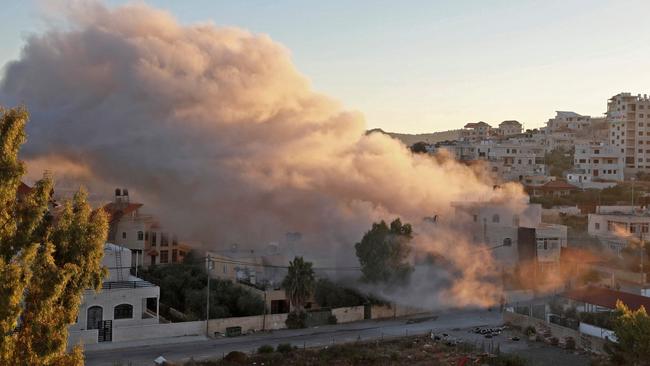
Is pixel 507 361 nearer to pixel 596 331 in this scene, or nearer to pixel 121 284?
pixel 596 331

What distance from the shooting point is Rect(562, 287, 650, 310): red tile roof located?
25158mm

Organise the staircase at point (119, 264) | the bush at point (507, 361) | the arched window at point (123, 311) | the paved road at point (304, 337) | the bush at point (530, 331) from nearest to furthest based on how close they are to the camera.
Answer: the bush at point (507, 361) → the paved road at point (304, 337) → the arched window at point (123, 311) → the bush at point (530, 331) → the staircase at point (119, 264)

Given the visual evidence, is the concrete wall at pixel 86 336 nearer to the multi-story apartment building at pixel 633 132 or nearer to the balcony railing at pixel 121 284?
the balcony railing at pixel 121 284

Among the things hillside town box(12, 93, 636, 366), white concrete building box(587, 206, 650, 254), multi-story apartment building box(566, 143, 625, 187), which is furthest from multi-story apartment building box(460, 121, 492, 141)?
white concrete building box(587, 206, 650, 254)

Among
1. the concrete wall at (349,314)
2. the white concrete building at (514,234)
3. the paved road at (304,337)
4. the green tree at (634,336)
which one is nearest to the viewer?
the green tree at (634,336)

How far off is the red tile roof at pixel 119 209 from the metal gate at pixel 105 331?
15.0 metres

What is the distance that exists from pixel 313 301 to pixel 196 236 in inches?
538

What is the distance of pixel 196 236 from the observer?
4216cm

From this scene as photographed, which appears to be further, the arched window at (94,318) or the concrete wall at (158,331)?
the concrete wall at (158,331)

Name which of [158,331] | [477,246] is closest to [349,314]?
[158,331]

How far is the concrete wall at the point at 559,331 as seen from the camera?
23703 mm

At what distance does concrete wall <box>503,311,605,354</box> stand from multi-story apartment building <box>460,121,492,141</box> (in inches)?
3213

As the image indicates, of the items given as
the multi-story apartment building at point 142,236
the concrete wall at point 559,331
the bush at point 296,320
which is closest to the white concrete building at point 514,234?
the concrete wall at point 559,331

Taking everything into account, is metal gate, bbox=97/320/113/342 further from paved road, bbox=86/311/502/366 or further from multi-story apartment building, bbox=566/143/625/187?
multi-story apartment building, bbox=566/143/625/187
